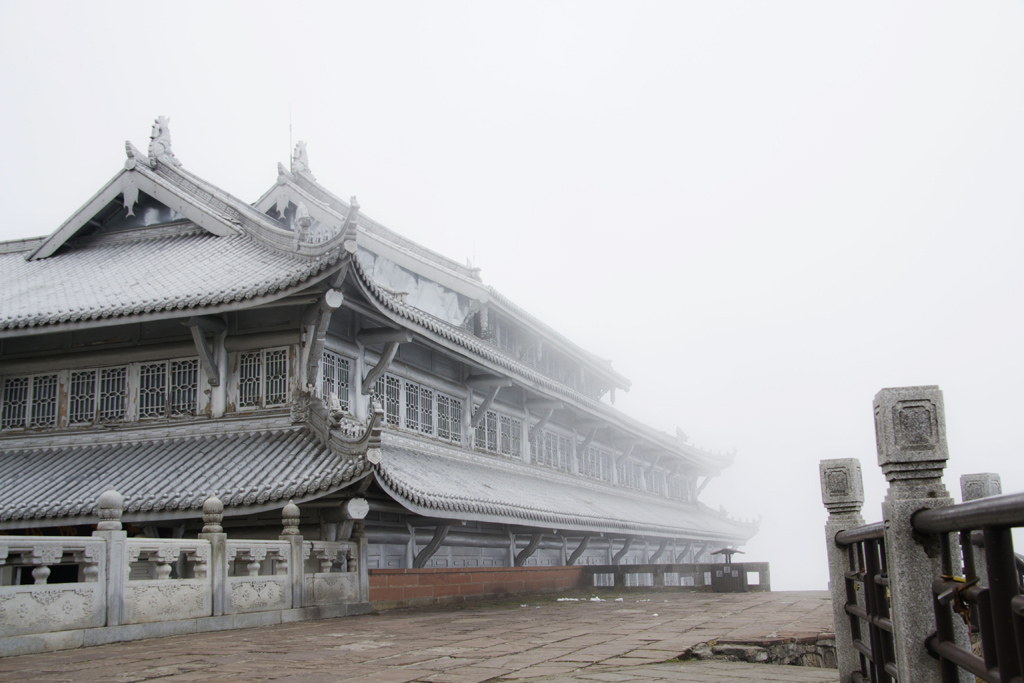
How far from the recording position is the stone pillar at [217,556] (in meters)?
10.5

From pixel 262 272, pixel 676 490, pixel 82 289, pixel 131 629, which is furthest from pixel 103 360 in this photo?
pixel 676 490

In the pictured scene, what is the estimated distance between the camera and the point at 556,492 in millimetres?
22109

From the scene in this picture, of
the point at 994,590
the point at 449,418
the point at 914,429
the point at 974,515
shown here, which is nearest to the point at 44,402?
the point at 449,418

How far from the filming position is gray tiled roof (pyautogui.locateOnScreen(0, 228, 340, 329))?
14305mm

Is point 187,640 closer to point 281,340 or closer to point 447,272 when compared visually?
point 281,340

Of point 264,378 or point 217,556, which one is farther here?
point 264,378

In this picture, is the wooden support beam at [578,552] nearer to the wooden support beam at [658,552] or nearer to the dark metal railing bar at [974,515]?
the wooden support beam at [658,552]

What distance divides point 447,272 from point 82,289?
8071 millimetres

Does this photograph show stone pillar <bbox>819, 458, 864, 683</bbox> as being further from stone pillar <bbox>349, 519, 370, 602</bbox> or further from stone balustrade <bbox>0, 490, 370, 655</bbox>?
stone pillar <bbox>349, 519, 370, 602</bbox>

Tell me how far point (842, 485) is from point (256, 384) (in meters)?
10.8

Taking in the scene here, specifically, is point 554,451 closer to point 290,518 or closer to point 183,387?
point 183,387

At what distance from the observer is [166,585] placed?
9.87m

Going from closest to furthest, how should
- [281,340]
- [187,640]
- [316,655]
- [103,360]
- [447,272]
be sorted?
1. [316,655]
2. [187,640]
3. [281,340]
4. [103,360]
5. [447,272]

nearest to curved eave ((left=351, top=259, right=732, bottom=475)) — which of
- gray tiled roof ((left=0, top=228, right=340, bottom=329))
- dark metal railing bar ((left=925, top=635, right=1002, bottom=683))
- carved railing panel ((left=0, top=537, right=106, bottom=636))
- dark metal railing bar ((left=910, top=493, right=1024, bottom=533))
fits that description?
gray tiled roof ((left=0, top=228, right=340, bottom=329))
